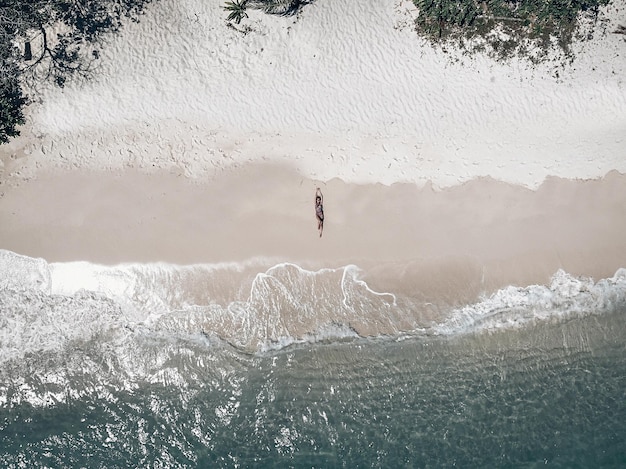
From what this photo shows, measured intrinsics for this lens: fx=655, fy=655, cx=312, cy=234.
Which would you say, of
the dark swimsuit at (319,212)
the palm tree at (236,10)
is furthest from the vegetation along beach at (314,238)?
the palm tree at (236,10)

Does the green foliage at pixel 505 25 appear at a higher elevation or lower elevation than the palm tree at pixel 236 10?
lower

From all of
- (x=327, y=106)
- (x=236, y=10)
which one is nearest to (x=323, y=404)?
(x=327, y=106)

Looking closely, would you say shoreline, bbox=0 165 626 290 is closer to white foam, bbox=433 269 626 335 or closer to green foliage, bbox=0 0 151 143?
white foam, bbox=433 269 626 335

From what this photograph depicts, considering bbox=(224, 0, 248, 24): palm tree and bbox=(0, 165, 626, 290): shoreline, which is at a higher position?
bbox=(224, 0, 248, 24): palm tree

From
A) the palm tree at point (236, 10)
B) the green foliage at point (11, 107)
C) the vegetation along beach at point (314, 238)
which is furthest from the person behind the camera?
the vegetation along beach at point (314, 238)

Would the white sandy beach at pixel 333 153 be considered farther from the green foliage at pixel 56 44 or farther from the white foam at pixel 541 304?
the green foliage at pixel 56 44

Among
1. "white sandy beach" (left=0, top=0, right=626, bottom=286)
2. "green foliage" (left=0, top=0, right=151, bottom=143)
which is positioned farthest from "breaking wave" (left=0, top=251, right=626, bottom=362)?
"green foliage" (left=0, top=0, right=151, bottom=143)
